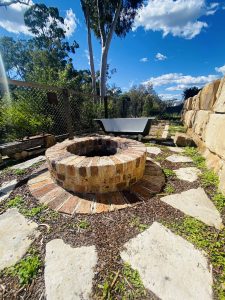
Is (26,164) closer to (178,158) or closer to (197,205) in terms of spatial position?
(197,205)

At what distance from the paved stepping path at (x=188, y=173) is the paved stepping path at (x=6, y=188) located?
210cm

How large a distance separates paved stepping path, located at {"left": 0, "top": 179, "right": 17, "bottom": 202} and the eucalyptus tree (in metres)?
7.25

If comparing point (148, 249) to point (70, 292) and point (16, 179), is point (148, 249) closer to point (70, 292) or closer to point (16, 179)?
point (70, 292)

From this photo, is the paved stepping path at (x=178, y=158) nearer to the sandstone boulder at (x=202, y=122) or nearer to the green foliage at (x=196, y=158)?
the green foliage at (x=196, y=158)

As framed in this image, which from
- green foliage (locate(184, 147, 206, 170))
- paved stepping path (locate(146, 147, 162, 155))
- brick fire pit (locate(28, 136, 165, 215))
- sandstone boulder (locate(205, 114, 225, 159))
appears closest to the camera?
brick fire pit (locate(28, 136, 165, 215))

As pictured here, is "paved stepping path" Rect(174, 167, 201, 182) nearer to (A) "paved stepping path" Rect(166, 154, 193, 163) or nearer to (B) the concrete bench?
(A) "paved stepping path" Rect(166, 154, 193, 163)

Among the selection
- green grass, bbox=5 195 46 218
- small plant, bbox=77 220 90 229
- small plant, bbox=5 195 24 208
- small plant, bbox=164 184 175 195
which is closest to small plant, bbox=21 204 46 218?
green grass, bbox=5 195 46 218

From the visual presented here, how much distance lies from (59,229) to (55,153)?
989mm

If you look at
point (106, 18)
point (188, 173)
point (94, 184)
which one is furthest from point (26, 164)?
point (106, 18)

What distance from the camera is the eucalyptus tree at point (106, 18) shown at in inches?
302

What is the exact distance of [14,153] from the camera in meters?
2.71

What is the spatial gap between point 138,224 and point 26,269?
0.81 metres

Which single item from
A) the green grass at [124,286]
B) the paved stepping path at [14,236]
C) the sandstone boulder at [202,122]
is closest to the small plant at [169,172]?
the sandstone boulder at [202,122]

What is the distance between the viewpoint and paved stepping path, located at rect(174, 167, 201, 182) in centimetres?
202
